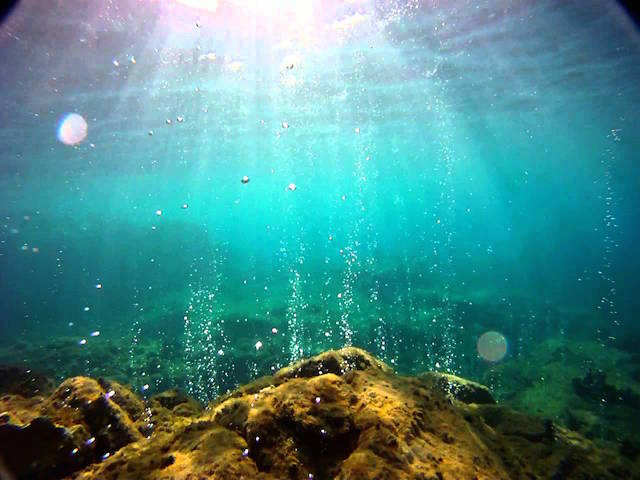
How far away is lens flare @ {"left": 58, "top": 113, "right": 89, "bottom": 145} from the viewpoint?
891 inches

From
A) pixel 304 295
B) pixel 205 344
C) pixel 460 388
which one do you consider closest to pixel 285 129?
pixel 304 295

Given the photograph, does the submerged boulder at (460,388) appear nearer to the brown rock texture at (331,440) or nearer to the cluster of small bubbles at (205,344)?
the brown rock texture at (331,440)

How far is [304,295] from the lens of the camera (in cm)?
2934

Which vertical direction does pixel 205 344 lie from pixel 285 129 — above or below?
below

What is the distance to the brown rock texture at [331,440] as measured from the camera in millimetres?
2662

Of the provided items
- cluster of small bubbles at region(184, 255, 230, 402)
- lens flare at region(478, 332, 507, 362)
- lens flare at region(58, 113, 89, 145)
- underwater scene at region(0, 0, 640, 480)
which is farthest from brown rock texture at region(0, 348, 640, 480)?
lens flare at region(58, 113, 89, 145)

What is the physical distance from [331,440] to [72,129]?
29781 mm

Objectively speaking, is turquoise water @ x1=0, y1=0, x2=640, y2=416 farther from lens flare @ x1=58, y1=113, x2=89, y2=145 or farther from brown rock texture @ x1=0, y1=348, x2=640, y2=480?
brown rock texture @ x1=0, y1=348, x2=640, y2=480

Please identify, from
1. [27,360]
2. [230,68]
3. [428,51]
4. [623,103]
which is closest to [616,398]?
[428,51]

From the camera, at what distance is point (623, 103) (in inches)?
1326

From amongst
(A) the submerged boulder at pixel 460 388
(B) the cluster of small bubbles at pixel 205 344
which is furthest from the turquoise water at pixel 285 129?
(A) the submerged boulder at pixel 460 388

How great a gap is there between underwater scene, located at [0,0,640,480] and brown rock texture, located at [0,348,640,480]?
0.08ft

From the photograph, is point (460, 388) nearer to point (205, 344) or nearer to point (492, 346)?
point (492, 346)

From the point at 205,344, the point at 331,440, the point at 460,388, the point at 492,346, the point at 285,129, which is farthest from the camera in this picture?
the point at 285,129
